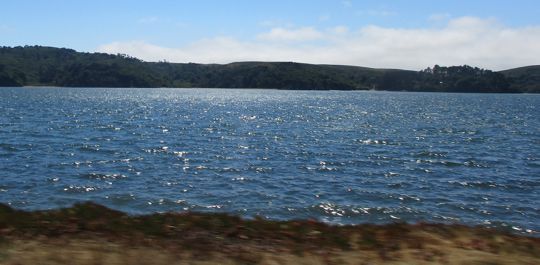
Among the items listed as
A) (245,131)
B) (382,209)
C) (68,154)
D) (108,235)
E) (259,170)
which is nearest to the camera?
(108,235)

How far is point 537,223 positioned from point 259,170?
14.0 meters

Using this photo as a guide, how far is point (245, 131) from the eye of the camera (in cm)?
5394

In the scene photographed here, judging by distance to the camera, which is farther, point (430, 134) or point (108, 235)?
point (430, 134)

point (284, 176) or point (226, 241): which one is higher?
point (226, 241)

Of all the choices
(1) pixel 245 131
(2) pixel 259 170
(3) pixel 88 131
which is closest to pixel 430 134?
(1) pixel 245 131

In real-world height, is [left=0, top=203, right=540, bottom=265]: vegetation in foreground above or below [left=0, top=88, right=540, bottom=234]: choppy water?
above

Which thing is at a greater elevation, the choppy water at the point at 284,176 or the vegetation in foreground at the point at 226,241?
the vegetation in foreground at the point at 226,241

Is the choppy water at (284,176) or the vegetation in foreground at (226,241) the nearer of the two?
the vegetation in foreground at (226,241)

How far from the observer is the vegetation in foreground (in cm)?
746

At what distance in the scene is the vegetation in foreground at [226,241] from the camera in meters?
7.46

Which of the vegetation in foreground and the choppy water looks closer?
the vegetation in foreground

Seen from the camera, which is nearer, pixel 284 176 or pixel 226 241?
pixel 226 241

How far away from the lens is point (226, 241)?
836 centimetres

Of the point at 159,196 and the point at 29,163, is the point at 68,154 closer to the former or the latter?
the point at 29,163
